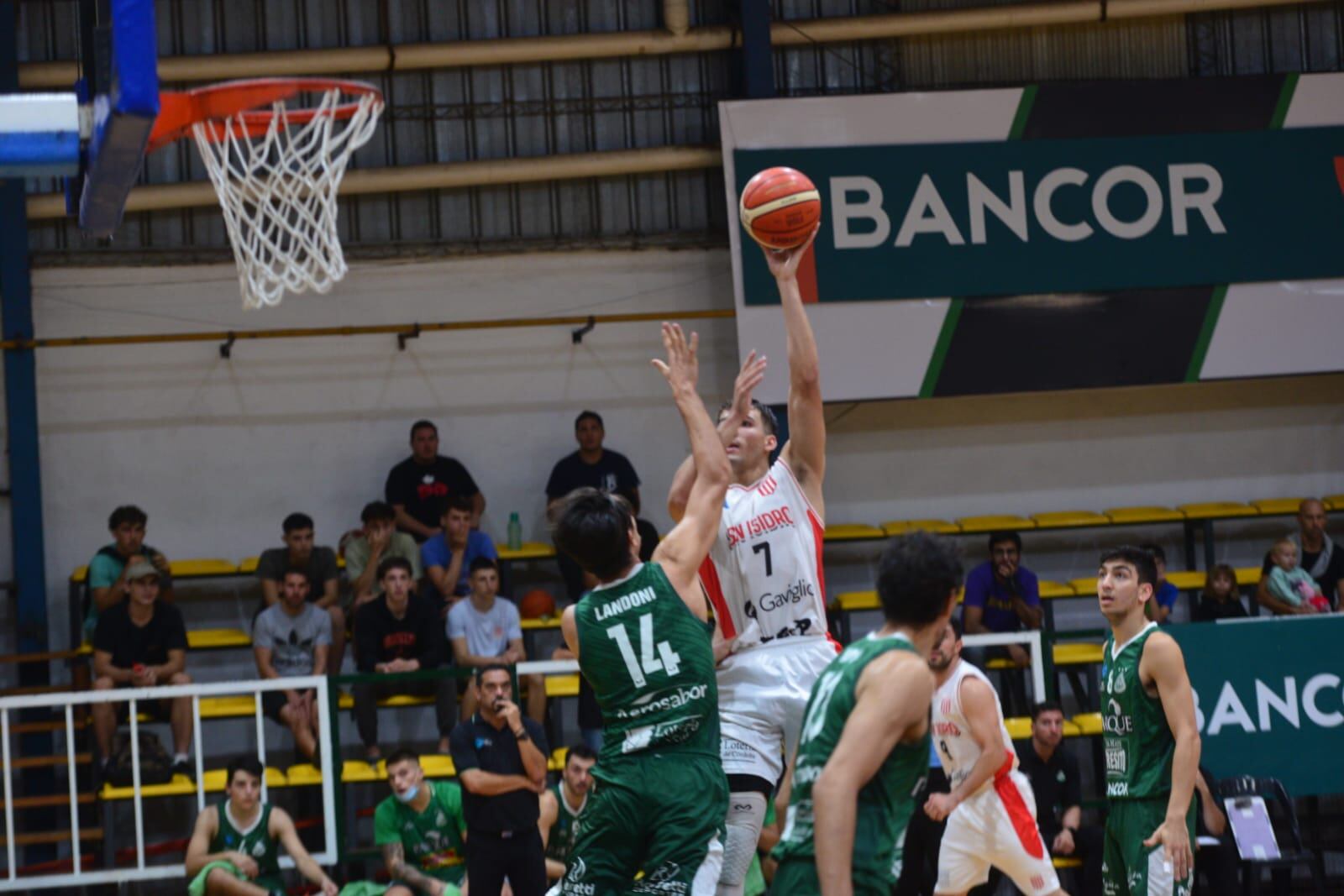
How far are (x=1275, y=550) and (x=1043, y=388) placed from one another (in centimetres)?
226

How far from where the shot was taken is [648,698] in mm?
5113

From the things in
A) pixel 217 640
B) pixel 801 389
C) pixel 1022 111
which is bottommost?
pixel 217 640

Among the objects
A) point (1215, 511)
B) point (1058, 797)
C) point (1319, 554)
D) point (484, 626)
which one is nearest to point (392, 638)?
point (484, 626)

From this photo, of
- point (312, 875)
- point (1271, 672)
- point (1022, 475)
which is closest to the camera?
point (312, 875)

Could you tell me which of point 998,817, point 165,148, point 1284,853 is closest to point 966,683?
point 998,817

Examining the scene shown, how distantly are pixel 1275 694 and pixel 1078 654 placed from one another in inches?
73.0

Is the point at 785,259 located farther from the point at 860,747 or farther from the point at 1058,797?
the point at 1058,797

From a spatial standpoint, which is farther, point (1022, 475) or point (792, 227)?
point (1022, 475)

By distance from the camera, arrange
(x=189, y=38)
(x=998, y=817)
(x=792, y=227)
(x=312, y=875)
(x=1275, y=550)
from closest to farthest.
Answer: (x=792, y=227) → (x=998, y=817) → (x=312, y=875) → (x=1275, y=550) → (x=189, y=38)

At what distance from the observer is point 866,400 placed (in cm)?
1329

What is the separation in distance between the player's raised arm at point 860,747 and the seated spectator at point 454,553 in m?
8.56

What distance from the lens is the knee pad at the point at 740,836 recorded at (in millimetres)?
5539

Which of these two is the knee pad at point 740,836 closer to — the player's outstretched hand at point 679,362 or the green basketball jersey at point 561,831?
the player's outstretched hand at point 679,362

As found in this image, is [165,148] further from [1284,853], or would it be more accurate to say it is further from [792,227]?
[1284,853]
